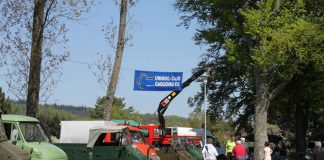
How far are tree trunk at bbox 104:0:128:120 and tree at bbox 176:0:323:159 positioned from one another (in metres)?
8.02

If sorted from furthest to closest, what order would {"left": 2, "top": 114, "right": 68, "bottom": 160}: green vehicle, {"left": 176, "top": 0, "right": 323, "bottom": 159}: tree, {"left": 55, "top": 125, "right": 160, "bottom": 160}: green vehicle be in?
{"left": 176, "top": 0, "right": 323, "bottom": 159}: tree
{"left": 55, "top": 125, "right": 160, "bottom": 160}: green vehicle
{"left": 2, "top": 114, "right": 68, "bottom": 160}: green vehicle

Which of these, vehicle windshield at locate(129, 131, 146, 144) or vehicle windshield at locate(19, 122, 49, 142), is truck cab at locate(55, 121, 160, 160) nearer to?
vehicle windshield at locate(129, 131, 146, 144)

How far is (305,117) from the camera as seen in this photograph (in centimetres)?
4100

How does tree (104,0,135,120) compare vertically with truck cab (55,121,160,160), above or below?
above

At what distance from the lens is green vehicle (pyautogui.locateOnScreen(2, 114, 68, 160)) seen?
51.3 ft

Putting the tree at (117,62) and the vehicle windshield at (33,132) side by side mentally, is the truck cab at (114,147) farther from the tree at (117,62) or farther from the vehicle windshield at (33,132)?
the tree at (117,62)

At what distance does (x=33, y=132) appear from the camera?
16641mm

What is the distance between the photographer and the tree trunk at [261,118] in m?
31.4

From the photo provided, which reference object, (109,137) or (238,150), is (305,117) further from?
(109,137)

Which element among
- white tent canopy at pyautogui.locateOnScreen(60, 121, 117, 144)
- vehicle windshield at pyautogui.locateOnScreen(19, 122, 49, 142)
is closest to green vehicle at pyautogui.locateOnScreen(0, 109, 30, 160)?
vehicle windshield at pyautogui.locateOnScreen(19, 122, 49, 142)

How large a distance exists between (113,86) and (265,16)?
421 inches

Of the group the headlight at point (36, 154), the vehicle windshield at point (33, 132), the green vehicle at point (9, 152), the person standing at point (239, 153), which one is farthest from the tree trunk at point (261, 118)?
the green vehicle at point (9, 152)

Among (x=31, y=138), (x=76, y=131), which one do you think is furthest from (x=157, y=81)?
(x=31, y=138)

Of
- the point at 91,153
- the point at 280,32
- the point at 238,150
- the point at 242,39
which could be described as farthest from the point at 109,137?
the point at 242,39
